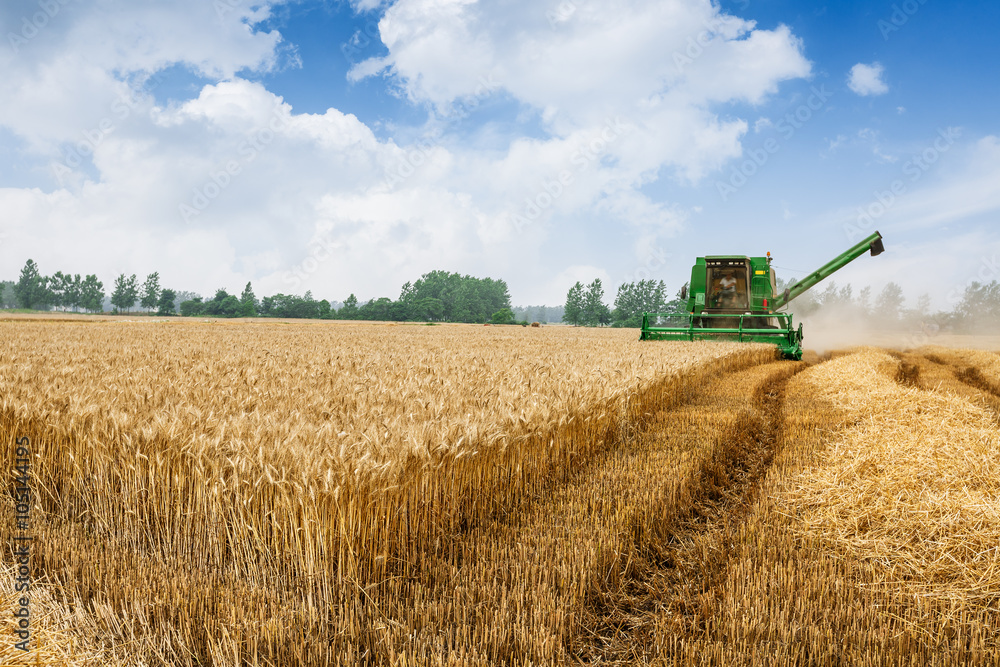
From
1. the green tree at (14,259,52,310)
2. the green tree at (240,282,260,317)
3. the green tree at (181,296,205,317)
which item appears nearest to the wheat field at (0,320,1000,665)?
the green tree at (240,282,260,317)

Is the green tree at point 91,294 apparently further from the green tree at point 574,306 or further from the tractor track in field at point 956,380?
the tractor track in field at point 956,380

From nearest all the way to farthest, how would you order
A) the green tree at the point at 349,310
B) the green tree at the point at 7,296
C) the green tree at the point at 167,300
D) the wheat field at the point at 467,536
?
the wheat field at the point at 467,536 < the green tree at the point at 349,310 < the green tree at the point at 167,300 < the green tree at the point at 7,296

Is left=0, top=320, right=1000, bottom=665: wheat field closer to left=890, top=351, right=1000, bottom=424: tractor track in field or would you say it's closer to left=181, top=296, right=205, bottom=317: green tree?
left=890, top=351, right=1000, bottom=424: tractor track in field

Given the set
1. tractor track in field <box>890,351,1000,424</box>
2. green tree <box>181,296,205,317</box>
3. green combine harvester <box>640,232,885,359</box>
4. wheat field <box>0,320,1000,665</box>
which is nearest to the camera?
wheat field <box>0,320,1000,665</box>

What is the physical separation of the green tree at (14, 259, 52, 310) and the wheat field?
150643mm

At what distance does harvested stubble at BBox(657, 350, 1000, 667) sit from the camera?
2434mm

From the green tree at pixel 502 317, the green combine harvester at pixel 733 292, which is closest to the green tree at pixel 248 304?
the green tree at pixel 502 317

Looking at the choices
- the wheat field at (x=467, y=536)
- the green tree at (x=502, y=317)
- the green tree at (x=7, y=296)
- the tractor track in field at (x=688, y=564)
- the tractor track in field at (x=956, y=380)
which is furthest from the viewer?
the green tree at (x=7, y=296)

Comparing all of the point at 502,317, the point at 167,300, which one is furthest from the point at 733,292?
the point at 167,300

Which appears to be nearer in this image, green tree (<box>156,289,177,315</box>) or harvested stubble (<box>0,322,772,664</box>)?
harvested stubble (<box>0,322,772,664</box>)

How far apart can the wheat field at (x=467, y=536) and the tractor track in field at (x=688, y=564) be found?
22mm

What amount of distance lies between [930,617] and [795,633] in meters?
0.88

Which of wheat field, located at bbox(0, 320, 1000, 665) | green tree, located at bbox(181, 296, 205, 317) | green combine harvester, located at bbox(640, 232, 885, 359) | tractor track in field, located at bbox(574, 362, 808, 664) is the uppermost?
green tree, located at bbox(181, 296, 205, 317)

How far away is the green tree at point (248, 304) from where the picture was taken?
10969cm
